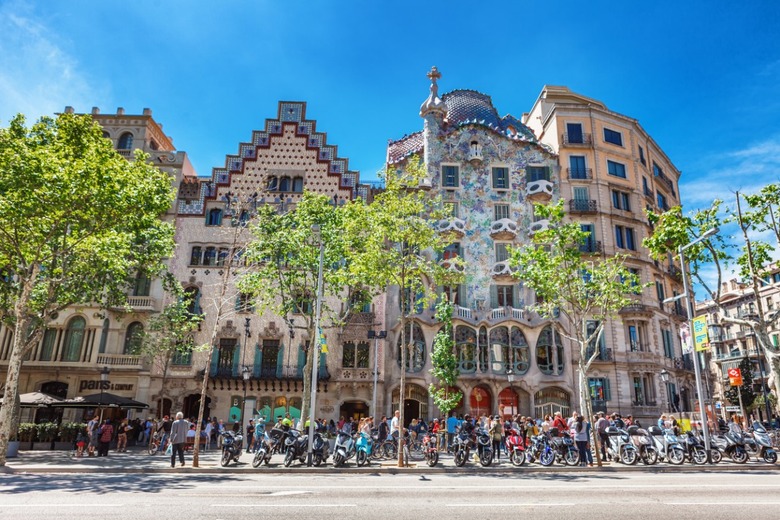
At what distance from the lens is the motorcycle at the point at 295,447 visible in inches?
643

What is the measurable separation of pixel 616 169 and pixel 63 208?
34872 mm

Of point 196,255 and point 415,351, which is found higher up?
point 196,255

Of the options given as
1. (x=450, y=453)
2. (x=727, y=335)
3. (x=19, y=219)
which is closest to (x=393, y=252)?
(x=450, y=453)

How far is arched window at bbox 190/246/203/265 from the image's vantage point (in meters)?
32.9

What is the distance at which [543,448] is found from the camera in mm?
17312

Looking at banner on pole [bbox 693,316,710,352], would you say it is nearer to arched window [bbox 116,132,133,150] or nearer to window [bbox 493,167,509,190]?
window [bbox 493,167,509,190]

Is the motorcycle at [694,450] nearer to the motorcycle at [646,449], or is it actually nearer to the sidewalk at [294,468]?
the sidewalk at [294,468]

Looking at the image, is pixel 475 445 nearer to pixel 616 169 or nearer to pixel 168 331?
pixel 168 331

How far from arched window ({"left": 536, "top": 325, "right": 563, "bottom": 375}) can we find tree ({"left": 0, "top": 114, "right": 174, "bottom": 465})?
2376 centimetres

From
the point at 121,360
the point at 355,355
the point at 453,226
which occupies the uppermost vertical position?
the point at 453,226

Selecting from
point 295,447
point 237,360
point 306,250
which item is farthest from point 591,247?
point 295,447

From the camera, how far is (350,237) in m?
22.0

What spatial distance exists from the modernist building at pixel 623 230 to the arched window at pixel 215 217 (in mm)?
24394

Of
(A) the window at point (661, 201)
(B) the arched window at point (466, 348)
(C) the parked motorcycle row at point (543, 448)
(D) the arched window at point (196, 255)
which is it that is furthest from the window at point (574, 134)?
(D) the arched window at point (196, 255)
